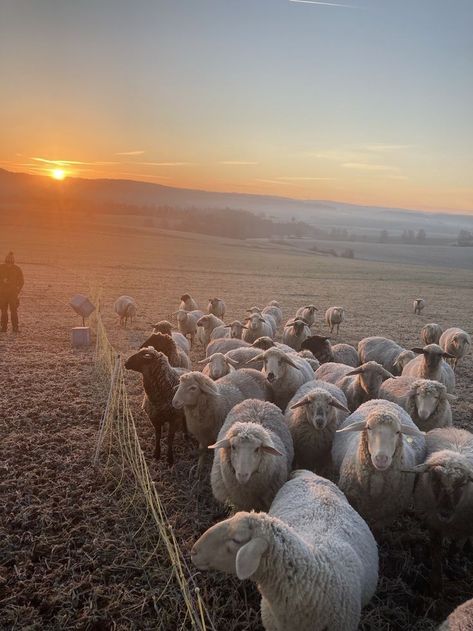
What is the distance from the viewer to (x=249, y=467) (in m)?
4.93

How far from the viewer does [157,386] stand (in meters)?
7.75

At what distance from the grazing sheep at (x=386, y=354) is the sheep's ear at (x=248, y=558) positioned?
8.66 meters

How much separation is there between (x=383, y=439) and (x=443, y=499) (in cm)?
81

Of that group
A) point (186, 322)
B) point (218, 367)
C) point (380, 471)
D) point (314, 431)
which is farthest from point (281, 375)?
point (186, 322)

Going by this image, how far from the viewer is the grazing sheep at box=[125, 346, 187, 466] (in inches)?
298

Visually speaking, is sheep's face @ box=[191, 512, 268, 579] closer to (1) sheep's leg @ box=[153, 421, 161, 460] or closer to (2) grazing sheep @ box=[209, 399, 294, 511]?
(2) grazing sheep @ box=[209, 399, 294, 511]

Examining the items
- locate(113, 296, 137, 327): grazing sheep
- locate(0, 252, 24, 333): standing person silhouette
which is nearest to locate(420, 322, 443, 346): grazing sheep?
locate(113, 296, 137, 327): grazing sheep

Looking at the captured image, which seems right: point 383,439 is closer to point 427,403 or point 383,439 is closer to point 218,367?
point 427,403

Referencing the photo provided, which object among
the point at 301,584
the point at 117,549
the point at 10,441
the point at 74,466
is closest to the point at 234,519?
the point at 301,584

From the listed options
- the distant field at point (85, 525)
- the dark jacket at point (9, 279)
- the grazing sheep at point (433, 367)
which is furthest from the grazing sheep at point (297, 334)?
the dark jacket at point (9, 279)

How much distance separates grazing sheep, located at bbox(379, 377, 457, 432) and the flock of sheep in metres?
0.02

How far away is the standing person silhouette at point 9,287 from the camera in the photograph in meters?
14.8

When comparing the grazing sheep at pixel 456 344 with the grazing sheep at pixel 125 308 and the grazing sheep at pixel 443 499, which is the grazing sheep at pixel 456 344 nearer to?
the grazing sheep at pixel 443 499

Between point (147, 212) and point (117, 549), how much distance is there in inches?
4699
